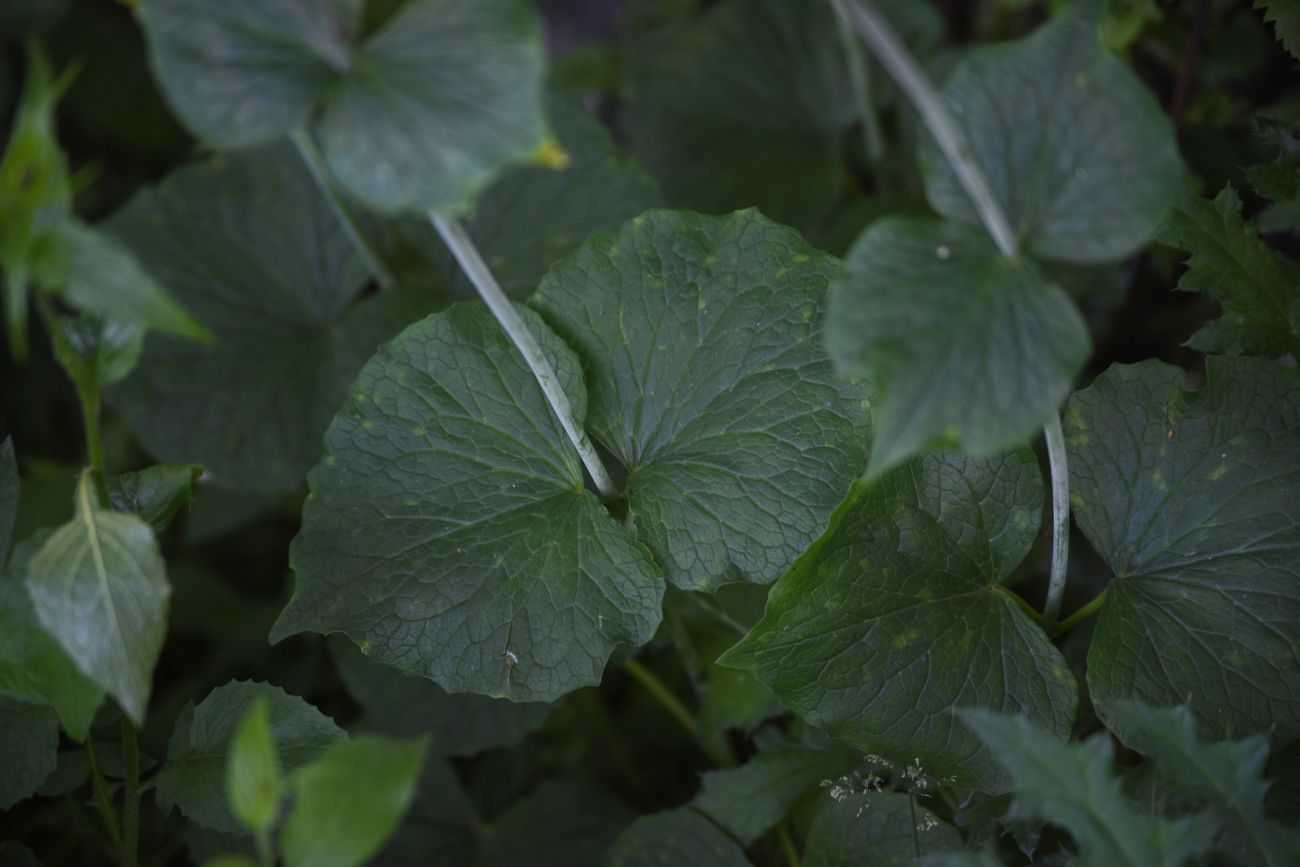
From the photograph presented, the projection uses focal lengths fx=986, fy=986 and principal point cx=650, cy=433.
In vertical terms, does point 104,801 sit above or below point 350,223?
below

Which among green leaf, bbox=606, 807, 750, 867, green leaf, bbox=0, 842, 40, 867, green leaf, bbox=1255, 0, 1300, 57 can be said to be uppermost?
green leaf, bbox=1255, 0, 1300, 57

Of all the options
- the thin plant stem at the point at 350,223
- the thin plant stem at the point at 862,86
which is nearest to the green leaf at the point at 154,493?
the thin plant stem at the point at 350,223

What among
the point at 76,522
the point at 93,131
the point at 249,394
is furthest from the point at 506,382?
the point at 93,131

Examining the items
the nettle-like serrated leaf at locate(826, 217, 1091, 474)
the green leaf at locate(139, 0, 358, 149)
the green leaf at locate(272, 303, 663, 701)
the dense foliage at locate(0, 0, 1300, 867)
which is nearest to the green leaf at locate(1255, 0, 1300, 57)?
the dense foliage at locate(0, 0, 1300, 867)

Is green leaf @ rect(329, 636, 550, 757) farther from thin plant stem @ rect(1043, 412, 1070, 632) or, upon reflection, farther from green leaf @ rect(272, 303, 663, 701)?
thin plant stem @ rect(1043, 412, 1070, 632)

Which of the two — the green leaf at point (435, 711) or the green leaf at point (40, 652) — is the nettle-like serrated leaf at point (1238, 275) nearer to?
the green leaf at point (435, 711)

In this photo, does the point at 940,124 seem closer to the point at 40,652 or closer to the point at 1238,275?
the point at 1238,275

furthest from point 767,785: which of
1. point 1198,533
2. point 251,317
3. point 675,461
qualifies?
point 251,317
